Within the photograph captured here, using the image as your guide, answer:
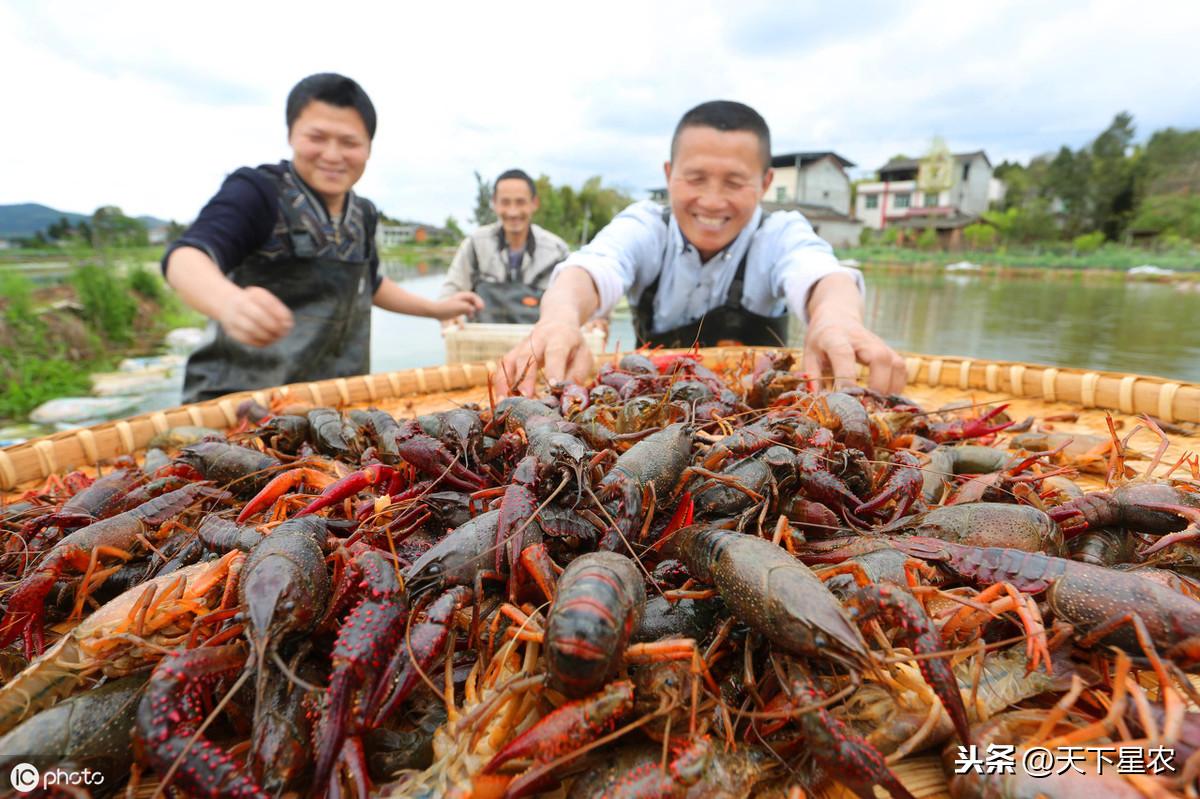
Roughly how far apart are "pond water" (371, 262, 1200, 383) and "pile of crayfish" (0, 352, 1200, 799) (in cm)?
618

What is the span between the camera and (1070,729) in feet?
4.37

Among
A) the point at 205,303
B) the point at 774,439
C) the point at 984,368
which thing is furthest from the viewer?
the point at 984,368

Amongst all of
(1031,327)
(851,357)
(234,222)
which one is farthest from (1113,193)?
(234,222)

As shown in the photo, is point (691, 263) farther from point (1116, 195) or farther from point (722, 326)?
point (1116, 195)

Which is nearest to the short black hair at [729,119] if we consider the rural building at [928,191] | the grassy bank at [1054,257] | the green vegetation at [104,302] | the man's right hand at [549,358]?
the man's right hand at [549,358]

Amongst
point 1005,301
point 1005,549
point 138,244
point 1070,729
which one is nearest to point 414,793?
point 1070,729

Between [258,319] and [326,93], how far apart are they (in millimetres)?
2379

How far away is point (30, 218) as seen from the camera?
52.9 ft

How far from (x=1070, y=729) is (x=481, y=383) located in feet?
13.4

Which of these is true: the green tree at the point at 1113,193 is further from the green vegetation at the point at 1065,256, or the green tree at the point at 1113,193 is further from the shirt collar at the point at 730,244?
the shirt collar at the point at 730,244

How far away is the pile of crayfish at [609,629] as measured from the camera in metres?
1.25

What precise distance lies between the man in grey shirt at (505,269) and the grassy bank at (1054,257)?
36.3 m

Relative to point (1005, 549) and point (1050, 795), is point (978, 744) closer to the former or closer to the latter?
point (1050, 795)

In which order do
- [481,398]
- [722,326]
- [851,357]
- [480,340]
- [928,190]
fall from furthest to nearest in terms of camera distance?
[928,190]
[480,340]
[722,326]
[481,398]
[851,357]
